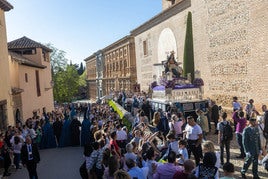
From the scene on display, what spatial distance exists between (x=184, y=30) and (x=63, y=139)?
46.5 ft

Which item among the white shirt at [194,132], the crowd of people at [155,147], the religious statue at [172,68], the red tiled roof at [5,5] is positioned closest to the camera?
the crowd of people at [155,147]

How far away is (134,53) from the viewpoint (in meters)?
44.0

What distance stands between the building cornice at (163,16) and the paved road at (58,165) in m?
15.0

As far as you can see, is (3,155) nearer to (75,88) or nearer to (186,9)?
(186,9)

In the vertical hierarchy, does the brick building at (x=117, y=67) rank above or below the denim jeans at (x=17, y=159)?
above

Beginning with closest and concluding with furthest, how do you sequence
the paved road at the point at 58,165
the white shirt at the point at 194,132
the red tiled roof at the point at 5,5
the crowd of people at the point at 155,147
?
1. the crowd of people at the point at 155,147
2. the white shirt at the point at 194,132
3. the paved road at the point at 58,165
4. the red tiled roof at the point at 5,5

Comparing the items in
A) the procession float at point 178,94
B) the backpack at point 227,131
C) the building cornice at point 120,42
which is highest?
the building cornice at point 120,42

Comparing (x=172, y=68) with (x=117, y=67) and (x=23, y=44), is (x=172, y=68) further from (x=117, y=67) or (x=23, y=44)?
(x=117, y=67)

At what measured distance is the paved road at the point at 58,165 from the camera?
10.3 metres

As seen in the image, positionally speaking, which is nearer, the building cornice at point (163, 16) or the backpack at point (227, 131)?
the backpack at point (227, 131)

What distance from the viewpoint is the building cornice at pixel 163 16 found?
80.6ft

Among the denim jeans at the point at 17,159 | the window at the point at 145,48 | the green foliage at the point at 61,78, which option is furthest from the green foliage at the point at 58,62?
the denim jeans at the point at 17,159

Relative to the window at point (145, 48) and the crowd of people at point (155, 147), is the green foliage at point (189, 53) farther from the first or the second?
the window at point (145, 48)

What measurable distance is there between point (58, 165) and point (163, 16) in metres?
20.6
